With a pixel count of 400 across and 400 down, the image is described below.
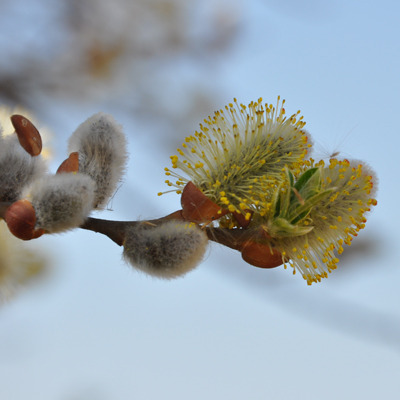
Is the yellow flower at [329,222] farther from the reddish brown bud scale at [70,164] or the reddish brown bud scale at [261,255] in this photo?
the reddish brown bud scale at [70,164]

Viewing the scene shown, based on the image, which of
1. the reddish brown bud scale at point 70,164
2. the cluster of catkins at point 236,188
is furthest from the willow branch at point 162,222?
the reddish brown bud scale at point 70,164

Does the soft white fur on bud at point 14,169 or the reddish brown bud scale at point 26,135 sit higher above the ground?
the reddish brown bud scale at point 26,135

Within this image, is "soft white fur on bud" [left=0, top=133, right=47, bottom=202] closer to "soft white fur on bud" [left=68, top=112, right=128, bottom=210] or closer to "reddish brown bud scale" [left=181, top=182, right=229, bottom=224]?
"soft white fur on bud" [left=68, top=112, right=128, bottom=210]

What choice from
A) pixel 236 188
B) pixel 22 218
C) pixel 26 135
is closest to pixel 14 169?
pixel 26 135

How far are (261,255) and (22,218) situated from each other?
44 centimetres

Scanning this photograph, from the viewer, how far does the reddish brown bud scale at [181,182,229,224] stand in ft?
2.78

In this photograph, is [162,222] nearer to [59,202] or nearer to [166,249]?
[166,249]

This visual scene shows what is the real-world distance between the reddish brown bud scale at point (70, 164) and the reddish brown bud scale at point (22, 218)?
0.43 feet

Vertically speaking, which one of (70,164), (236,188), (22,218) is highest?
(236,188)

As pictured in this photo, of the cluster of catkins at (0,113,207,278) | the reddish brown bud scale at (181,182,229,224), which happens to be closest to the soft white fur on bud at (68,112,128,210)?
the cluster of catkins at (0,113,207,278)

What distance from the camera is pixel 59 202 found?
690 mm

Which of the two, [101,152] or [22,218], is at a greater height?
[101,152]

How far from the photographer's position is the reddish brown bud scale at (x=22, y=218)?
0.68 metres

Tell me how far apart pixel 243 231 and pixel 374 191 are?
300mm
